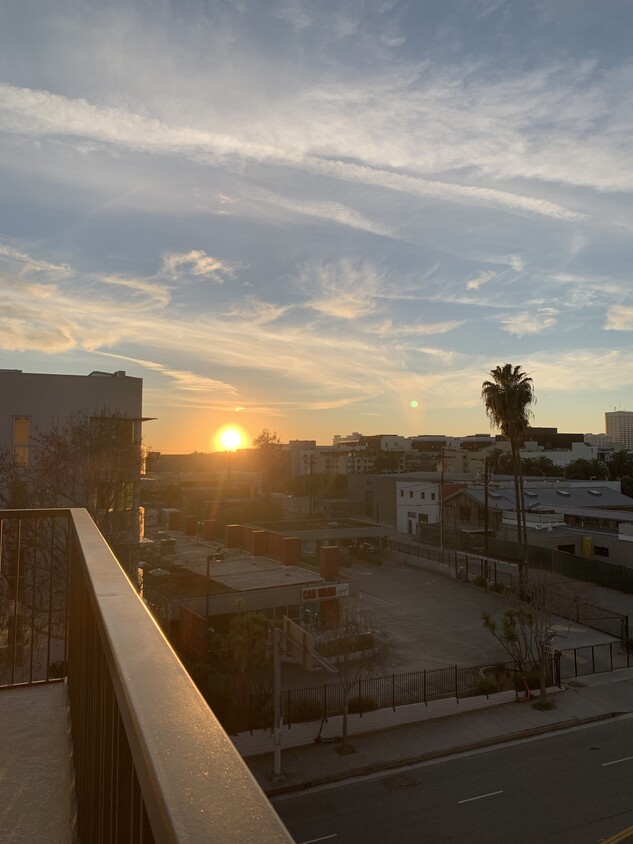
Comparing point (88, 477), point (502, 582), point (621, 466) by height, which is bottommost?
point (502, 582)

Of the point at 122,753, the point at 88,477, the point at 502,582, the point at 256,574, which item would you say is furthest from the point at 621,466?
the point at 122,753

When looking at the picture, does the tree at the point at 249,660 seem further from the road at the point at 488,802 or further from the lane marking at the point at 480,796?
the lane marking at the point at 480,796

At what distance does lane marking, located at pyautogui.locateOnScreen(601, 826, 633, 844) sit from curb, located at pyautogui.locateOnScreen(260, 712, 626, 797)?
200 inches

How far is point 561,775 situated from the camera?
49.3 ft

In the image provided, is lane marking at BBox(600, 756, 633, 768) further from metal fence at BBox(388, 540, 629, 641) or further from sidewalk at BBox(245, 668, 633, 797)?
metal fence at BBox(388, 540, 629, 641)

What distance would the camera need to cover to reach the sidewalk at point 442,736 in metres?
15.7

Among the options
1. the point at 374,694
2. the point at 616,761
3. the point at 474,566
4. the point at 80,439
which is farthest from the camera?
the point at 474,566

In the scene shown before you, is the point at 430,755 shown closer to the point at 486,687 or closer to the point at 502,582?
the point at 486,687

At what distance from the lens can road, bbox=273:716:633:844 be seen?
493 inches

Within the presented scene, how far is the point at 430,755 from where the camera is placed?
16.5 meters

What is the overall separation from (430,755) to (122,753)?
17864 millimetres

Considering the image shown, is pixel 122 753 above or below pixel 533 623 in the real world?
above

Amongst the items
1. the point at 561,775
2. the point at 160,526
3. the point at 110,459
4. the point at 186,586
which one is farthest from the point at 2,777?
the point at 160,526

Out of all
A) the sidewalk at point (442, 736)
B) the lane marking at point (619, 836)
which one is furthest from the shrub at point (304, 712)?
the lane marking at point (619, 836)
